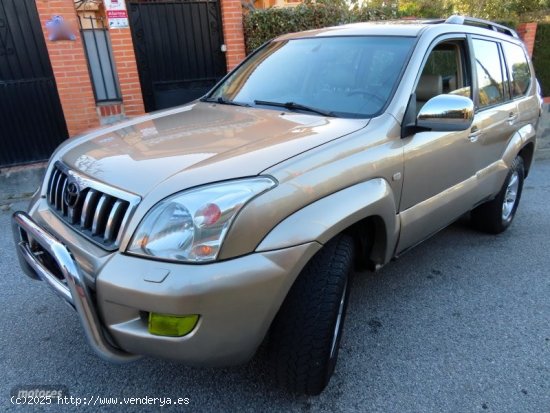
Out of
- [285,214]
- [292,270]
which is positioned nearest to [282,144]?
[285,214]

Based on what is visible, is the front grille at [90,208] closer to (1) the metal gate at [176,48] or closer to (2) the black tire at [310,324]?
(2) the black tire at [310,324]

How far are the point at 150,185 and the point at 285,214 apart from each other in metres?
0.55

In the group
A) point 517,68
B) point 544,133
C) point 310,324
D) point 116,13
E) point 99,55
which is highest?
point 116,13

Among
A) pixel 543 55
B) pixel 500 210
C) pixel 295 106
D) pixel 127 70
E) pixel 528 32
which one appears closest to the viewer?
pixel 295 106

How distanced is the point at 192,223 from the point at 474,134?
222 cm

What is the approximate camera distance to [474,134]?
2930 mm

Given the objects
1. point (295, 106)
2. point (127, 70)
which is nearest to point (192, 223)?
point (295, 106)

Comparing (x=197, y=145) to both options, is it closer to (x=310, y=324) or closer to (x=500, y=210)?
(x=310, y=324)

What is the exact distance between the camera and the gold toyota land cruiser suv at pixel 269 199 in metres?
1.61

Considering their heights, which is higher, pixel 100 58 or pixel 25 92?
pixel 100 58

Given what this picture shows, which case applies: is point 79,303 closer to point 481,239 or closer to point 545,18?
point 481,239

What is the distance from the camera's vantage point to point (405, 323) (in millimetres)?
Answer: 2674

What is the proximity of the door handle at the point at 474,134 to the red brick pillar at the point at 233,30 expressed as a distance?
394 centimetres

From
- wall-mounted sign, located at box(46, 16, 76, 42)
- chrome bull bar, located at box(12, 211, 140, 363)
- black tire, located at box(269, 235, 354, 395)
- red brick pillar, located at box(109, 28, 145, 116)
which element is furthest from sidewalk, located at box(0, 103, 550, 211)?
black tire, located at box(269, 235, 354, 395)
